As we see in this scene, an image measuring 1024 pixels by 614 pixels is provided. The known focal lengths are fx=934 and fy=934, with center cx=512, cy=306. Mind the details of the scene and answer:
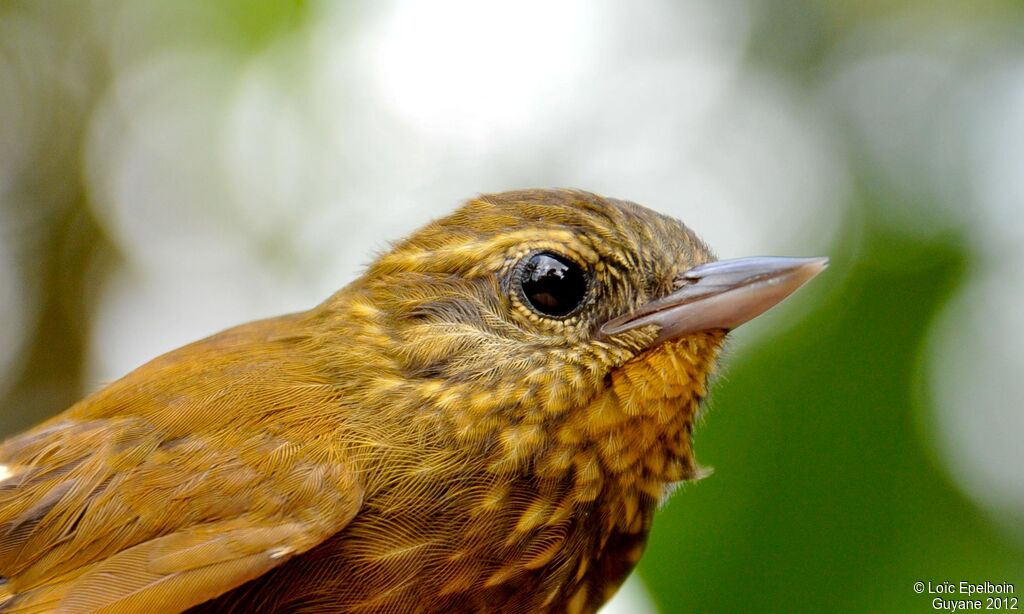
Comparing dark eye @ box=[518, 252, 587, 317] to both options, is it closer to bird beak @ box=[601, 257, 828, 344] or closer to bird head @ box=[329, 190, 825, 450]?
bird head @ box=[329, 190, 825, 450]

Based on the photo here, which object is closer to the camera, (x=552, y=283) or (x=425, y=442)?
(x=425, y=442)

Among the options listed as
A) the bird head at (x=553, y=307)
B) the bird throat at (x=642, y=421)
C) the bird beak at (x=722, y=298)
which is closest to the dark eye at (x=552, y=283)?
the bird head at (x=553, y=307)

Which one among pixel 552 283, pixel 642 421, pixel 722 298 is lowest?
pixel 642 421

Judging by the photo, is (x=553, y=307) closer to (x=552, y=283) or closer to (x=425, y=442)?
(x=552, y=283)

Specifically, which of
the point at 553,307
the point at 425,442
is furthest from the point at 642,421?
the point at 425,442

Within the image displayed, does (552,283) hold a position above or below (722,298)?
above

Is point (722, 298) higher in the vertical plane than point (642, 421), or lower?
higher
